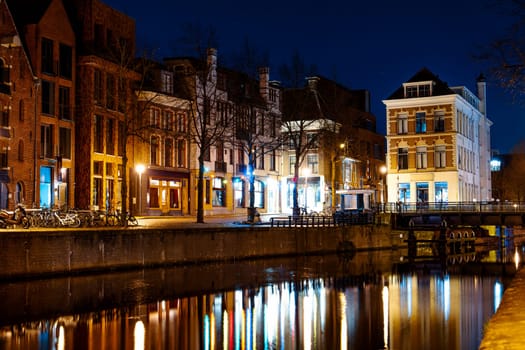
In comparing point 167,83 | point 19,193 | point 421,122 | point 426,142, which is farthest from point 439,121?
point 19,193

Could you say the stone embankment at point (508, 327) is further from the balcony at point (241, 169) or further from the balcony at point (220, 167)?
the balcony at point (241, 169)

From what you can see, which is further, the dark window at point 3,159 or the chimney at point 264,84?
the chimney at point 264,84

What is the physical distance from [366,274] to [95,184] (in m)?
23.5

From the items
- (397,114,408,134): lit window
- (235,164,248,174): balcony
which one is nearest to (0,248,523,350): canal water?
(235,164,248,174): balcony

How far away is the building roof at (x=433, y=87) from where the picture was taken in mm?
77875

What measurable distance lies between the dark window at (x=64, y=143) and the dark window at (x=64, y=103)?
1.02m

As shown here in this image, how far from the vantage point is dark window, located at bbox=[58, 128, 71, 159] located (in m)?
53.2

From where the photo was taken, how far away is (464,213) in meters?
60.9

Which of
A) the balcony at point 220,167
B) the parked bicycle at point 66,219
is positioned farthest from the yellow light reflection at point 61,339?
the balcony at point 220,167

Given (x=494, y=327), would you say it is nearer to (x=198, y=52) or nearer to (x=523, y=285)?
(x=523, y=285)

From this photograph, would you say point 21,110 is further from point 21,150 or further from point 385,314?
point 385,314

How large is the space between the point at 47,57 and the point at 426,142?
1638 inches

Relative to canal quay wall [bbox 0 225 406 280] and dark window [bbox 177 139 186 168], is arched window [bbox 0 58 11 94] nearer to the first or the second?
canal quay wall [bbox 0 225 406 280]

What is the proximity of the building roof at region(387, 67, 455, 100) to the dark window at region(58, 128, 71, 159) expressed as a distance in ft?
126
